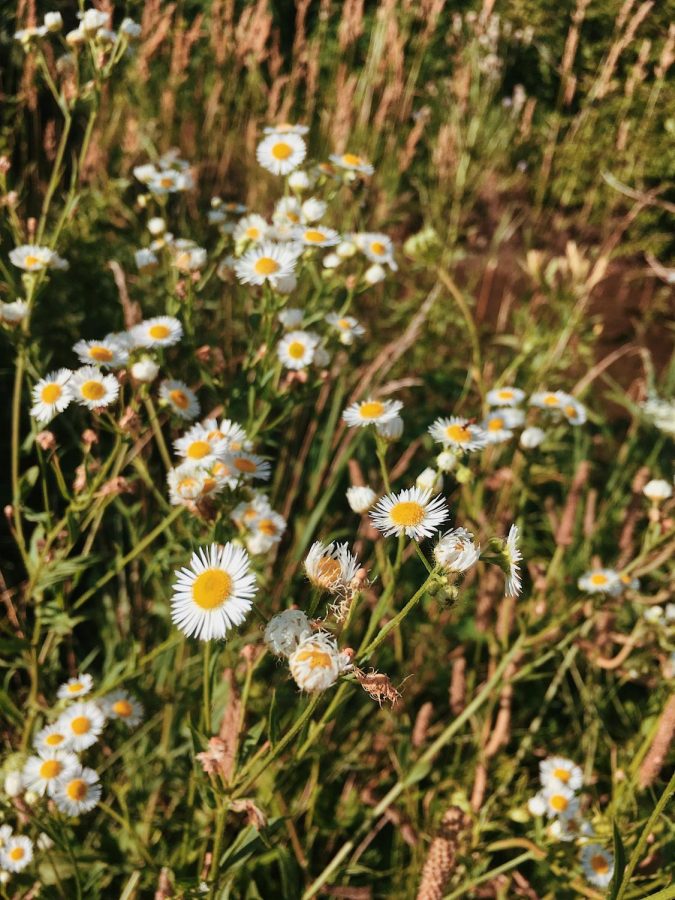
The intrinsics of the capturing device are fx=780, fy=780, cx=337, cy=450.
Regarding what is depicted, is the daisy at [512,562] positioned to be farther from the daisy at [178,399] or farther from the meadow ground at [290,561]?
the daisy at [178,399]

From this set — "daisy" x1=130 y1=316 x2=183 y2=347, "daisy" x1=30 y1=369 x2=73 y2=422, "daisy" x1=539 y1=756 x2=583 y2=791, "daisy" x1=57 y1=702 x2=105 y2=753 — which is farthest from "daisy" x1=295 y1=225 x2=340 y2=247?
"daisy" x1=539 y1=756 x2=583 y2=791

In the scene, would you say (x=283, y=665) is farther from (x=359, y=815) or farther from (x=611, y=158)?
(x=611, y=158)

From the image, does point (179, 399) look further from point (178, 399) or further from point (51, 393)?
point (51, 393)

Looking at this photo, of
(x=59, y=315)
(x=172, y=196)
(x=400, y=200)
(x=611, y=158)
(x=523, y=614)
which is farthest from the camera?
(x=611, y=158)

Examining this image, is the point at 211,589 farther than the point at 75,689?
No

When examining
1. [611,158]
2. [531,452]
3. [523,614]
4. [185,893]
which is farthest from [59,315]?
[611,158]

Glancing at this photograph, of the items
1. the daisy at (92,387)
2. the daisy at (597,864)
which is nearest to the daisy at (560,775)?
the daisy at (597,864)

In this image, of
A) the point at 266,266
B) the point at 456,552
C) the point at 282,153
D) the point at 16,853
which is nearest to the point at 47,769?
the point at 16,853
